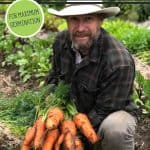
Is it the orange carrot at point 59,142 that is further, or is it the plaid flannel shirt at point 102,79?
the plaid flannel shirt at point 102,79

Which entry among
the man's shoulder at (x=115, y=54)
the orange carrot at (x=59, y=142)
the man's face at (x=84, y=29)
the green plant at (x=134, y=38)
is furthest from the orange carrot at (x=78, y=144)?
the green plant at (x=134, y=38)

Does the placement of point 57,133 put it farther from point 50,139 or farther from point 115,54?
point 115,54

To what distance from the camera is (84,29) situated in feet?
15.1

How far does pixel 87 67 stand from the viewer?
4793 millimetres

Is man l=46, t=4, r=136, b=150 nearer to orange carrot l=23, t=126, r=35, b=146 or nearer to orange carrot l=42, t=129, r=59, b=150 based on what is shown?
orange carrot l=42, t=129, r=59, b=150

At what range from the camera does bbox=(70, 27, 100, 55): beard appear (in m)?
4.64

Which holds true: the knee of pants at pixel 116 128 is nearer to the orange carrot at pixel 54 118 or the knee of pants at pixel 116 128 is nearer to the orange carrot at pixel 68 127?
the orange carrot at pixel 68 127

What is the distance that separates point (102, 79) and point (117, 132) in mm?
455

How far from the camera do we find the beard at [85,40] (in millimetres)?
4641

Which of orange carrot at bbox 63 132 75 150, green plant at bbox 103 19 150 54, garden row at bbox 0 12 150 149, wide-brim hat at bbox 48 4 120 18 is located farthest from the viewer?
green plant at bbox 103 19 150 54

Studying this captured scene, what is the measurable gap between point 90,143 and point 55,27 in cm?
438

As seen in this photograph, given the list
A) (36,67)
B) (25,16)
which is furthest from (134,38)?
(25,16)

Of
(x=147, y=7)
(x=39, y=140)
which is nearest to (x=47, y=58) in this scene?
(x=39, y=140)

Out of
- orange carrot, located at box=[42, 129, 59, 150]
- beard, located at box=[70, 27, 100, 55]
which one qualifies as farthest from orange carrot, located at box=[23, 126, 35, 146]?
beard, located at box=[70, 27, 100, 55]
